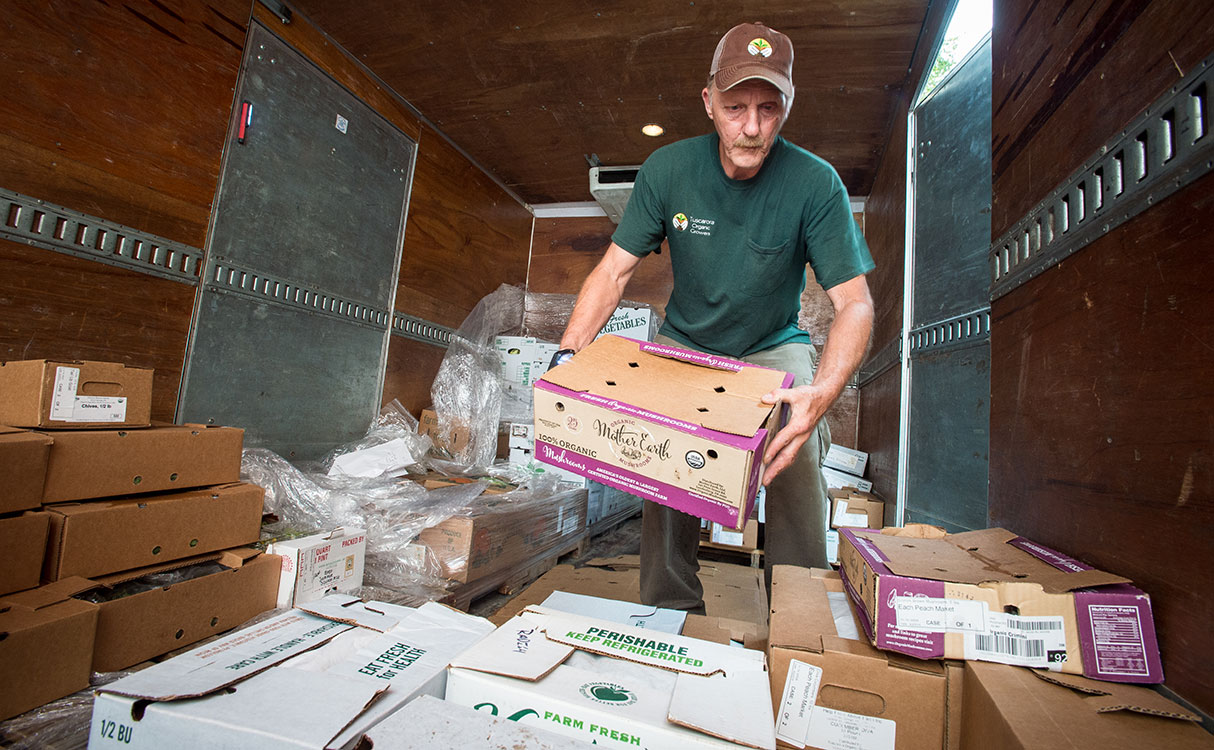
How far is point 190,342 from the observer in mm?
2086

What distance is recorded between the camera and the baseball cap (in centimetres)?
123

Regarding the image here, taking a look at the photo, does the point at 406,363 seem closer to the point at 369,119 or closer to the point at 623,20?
the point at 369,119

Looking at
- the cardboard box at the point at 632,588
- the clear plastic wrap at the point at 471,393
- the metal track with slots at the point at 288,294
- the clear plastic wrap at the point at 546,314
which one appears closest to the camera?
the cardboard box at the point at 632,588

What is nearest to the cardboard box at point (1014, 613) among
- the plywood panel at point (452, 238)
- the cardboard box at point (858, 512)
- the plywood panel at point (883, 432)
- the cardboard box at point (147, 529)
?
the cardboard box at point (147, 529)

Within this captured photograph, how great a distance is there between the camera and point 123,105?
1.83 meters

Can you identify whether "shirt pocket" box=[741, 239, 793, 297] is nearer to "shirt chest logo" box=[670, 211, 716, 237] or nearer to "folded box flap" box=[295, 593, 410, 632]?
"shirt chest logo" box=[670, 211, 716, 237]

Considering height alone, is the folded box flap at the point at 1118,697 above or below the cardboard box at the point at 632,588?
above

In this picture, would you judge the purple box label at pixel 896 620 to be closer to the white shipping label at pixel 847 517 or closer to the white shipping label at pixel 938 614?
the white shipping label at pixel 938 614

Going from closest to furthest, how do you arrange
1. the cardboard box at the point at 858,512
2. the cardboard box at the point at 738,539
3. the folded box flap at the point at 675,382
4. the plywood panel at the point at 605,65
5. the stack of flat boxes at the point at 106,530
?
the folded box flap at the point at 675,382, the stack of flat boxes at the point at 106,530, the plywood panel at the point at 605,65, the cardboard box at the point at 858,512, the cardboard box at the point at 738,539

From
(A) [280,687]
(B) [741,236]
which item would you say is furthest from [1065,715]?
(B) [741,236]

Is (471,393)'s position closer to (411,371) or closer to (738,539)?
(411,371)

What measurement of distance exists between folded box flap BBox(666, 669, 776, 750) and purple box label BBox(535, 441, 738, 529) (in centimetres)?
20

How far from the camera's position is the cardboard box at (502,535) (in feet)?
6.15

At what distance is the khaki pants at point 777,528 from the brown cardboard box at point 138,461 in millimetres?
1083
